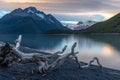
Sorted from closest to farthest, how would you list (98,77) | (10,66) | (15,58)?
(15,58) → (10,66) → (98,77)

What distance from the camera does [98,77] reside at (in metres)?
26.9

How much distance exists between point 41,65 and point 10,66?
10.6 feet

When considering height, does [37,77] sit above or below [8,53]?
below

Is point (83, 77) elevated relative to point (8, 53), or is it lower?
lower

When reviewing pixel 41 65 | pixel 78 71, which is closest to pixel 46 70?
pixel 41 65

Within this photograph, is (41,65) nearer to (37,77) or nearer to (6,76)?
(37,77)

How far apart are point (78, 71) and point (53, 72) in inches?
149

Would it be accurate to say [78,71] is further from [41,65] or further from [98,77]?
[41,65]

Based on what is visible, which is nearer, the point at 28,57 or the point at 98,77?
the point at 28,57

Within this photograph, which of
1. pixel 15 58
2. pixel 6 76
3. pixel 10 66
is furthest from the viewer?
pixel 10 66

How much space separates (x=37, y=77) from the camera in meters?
22.0

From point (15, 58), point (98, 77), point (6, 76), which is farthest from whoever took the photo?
point (98, 77)

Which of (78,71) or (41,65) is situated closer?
(41,65)

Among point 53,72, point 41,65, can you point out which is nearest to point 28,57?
point 41,65
